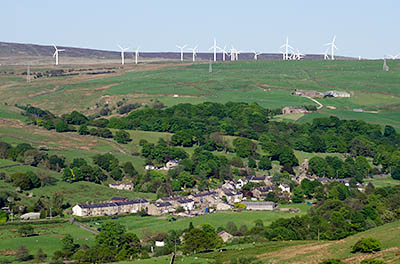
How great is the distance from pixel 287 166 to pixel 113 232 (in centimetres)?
5393

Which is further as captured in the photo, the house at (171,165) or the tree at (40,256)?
the house at (171,165)

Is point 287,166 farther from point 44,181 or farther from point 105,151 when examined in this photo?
point 44,181

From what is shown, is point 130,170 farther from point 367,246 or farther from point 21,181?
point 367,246

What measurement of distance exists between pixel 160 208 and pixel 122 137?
4023cm

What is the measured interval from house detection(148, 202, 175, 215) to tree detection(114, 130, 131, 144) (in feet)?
126

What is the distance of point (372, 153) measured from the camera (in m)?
126

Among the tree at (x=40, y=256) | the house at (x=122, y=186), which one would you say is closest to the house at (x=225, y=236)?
the tree at (x=40, y=256)

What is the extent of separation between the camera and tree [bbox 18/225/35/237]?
218ft

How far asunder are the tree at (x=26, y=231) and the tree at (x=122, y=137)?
5395 centimetres

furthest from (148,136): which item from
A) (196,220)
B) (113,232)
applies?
(113,232)

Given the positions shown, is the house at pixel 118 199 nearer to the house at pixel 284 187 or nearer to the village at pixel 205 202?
the village at pixel 205 202

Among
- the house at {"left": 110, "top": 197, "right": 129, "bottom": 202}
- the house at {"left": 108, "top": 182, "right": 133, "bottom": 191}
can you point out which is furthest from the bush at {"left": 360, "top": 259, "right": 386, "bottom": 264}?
the house at {"left": 108, "top": 182, "right": 133, "bottom": 191}

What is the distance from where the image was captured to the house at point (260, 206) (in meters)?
85.4

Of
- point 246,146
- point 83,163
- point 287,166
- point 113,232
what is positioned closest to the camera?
point 113,232
